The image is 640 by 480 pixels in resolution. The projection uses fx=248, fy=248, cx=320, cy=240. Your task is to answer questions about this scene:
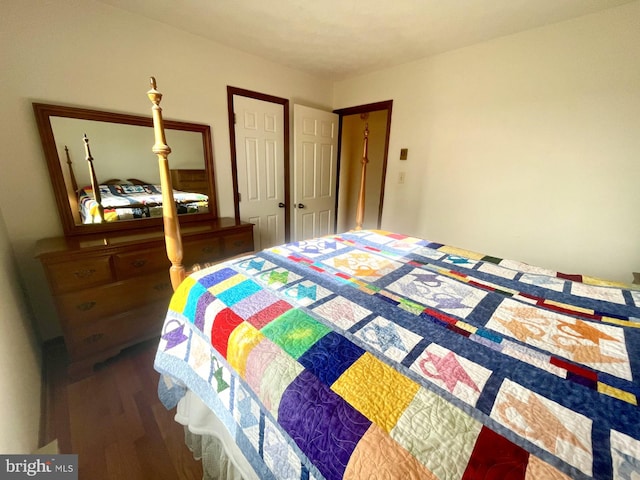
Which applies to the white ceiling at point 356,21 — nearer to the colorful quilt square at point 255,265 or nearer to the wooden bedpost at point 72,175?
the wooden bedpost at point 72,175

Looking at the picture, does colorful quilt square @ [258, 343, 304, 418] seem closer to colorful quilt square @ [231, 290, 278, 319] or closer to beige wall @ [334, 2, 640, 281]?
colorful quilt square @ [231, 290, 278, 319]

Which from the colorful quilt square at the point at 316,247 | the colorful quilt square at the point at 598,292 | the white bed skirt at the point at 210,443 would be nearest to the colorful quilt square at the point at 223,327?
the white bed skirt at the point at 210,443

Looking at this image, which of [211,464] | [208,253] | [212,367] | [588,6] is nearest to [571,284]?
[212,367]

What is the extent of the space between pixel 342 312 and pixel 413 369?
292 millimetres

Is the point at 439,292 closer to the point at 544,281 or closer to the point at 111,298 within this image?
the point at 544,281

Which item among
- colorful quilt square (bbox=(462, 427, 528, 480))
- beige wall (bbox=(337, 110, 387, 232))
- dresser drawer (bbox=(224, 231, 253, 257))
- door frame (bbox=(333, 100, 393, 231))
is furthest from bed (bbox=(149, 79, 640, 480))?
beige wall (bbox=(337, 110, 387, 232))

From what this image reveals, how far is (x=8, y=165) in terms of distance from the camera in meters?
1.51

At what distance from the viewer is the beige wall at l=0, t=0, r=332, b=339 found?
148 cm

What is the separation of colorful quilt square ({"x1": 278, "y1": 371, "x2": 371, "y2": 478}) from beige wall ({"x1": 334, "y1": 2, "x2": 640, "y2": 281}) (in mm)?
2307

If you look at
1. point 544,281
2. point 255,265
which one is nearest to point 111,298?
point 255,265

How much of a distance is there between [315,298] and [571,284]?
1.14 m

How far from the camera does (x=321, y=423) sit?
55cm

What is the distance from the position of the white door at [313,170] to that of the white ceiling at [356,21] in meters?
0.69

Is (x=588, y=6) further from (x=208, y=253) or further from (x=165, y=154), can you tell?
(x=208, y=253)
